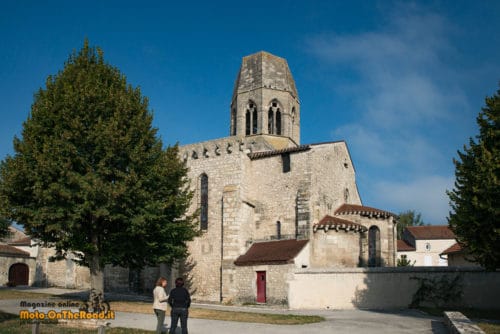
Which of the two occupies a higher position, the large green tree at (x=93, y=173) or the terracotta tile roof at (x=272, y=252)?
the large green tree at (x=93, y=173)

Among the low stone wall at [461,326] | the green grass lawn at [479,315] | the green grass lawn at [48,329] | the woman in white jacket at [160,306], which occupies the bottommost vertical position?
the green grass lawn at [479,315]

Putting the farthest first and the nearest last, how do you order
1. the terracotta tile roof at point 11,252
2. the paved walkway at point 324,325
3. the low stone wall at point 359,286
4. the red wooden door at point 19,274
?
1. the red wooden door at point 19,274
2. the terracotta tile roof at point 11,252
3. the low stone wall at point 359,286
4. the paved walkway at point 324,325

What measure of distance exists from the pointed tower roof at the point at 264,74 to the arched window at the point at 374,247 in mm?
11603

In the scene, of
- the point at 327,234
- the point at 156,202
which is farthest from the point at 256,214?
the point at 156,202

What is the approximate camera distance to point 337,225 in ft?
83.5

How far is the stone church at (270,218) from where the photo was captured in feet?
83.3

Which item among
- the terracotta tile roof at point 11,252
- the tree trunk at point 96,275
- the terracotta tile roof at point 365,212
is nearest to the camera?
the tree trunk at point 96,275

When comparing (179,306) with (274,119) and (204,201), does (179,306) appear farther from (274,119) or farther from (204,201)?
(274,119)

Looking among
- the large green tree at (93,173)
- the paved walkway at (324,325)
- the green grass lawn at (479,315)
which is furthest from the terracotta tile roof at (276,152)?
the paved walkway at (324,325)

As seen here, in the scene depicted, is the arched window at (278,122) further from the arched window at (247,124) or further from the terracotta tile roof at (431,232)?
the terracotta tile roof at (431,232)

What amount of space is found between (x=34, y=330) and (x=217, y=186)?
63.8 feet

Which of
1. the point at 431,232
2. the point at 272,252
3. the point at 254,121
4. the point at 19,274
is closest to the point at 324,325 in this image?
the point at 272,252

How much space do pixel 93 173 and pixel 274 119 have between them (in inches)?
663

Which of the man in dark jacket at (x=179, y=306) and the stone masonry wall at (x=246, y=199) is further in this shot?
the stone masonry wall at (x=246, y=199)
